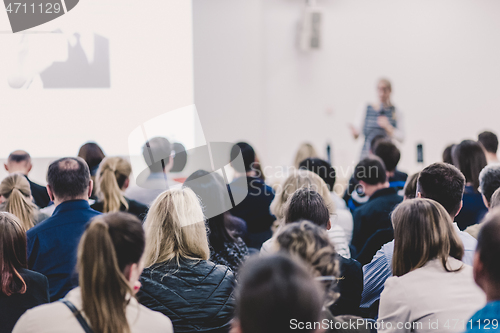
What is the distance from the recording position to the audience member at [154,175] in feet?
9.70

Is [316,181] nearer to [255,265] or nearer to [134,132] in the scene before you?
[255,265]

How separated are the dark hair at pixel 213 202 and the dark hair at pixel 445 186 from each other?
36.1 inches

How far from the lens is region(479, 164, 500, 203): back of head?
2.23 m

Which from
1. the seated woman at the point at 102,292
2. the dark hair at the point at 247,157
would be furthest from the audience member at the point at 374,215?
the seated woman at the point at 102,292

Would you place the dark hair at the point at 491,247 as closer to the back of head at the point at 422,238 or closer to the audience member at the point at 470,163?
the back of head at the point at 422,238

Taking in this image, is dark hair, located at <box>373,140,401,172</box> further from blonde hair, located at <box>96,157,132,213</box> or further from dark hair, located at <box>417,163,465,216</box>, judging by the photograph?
blonde hair, located at <box>96,157,132,213</box>

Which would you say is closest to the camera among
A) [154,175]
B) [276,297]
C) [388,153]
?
[276,297]

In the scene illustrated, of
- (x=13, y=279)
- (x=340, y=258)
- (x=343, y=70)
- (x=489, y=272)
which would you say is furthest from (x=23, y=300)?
(x=343, y=70)

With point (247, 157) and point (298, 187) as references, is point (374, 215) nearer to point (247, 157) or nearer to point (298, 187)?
point (298, 187)

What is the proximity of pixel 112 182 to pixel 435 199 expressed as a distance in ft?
5.77

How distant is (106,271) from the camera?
110 cm

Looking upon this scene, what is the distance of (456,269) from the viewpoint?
1.44 metres

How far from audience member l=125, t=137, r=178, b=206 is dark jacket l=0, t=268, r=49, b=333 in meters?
1.24

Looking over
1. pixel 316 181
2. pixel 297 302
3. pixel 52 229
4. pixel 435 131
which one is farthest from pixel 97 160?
pixel 435 131
